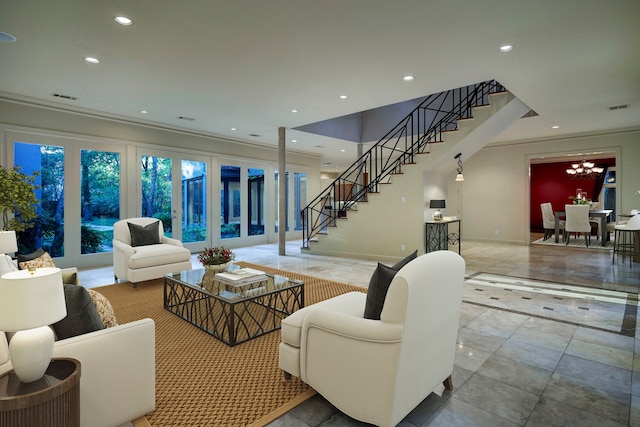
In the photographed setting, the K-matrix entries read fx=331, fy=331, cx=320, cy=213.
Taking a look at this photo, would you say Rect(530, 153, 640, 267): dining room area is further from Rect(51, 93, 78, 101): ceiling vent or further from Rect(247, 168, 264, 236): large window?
Rect(51, 93, 78, 101): ceiling vent

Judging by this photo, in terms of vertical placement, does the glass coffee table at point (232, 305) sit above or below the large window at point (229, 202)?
below

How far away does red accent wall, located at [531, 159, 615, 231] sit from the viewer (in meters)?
12.0

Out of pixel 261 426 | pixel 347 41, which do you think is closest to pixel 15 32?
pixel 347 41

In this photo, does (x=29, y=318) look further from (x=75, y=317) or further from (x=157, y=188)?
(x=157, y=188)

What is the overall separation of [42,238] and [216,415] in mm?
5779

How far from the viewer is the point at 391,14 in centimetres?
299

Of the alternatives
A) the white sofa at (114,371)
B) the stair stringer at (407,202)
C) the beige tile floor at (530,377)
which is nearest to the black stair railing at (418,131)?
the stair stringer at (407,202)

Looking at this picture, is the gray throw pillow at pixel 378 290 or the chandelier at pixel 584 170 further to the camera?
the chandelier at pixel 584 170

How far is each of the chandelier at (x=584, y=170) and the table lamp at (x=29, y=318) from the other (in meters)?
13.2

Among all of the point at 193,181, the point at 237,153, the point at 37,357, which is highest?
the point at 237,153

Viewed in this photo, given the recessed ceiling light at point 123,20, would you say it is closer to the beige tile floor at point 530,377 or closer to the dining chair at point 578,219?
the beige tile floor at point 530,377

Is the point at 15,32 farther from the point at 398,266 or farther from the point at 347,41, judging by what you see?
the point at 398,266

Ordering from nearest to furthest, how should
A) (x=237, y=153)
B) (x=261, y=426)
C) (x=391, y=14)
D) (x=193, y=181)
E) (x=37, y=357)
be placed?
(x=37, y=357), (x=261, y=426), (x=391, y=14), (x=193, y=181), (x=237, y=153)

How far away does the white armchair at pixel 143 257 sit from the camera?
4.56 metres
